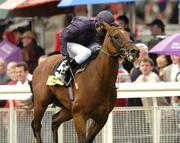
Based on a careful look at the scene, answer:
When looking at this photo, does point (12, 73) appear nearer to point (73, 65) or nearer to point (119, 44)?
point (73, 65)

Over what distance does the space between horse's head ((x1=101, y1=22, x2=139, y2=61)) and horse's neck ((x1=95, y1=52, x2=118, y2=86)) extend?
0.10m

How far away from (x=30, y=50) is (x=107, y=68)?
594 centimetres

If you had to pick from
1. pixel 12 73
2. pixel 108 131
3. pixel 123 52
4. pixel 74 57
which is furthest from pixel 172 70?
pixel 123 52

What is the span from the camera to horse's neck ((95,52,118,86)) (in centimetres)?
1106

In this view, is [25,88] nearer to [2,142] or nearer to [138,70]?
[2,142]

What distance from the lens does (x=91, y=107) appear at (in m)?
11.1

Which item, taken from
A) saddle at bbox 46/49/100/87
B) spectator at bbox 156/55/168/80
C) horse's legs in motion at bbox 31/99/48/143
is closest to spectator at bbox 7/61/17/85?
horse's legs in motion at bbox 31/99/48/143

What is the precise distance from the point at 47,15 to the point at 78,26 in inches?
304

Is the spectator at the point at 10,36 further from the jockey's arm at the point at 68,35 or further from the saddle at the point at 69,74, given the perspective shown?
the jockey's arm at the point at 68,35

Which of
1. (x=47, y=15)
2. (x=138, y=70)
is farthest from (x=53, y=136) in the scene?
(x=47, y=15)

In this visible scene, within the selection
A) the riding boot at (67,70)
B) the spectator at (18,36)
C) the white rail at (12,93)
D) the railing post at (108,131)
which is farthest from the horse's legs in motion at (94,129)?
the spectator at (18,36)

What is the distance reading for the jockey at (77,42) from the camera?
1133 centimetres

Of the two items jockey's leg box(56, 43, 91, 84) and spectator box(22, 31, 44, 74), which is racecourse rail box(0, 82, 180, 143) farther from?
spectator box(22, 31, 44, 74)

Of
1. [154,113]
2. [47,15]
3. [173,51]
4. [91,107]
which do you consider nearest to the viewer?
[91,107]
